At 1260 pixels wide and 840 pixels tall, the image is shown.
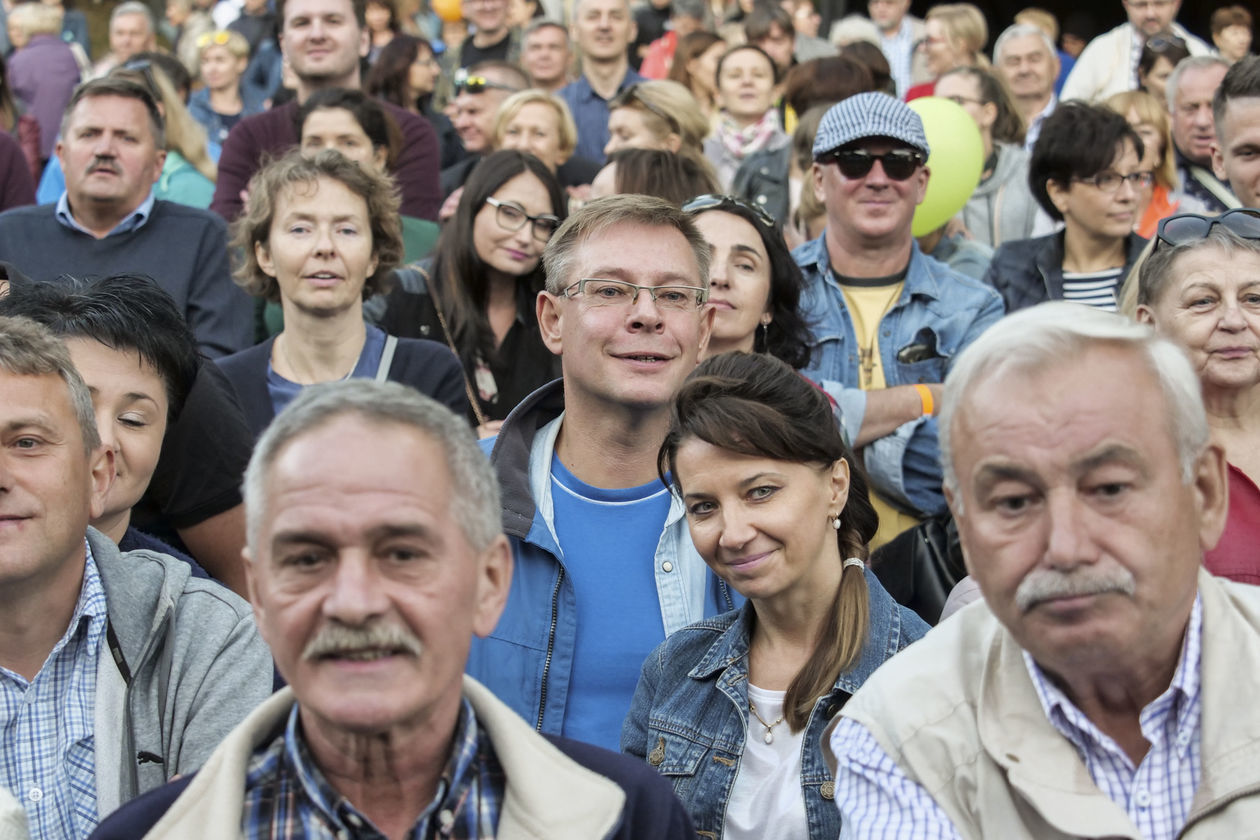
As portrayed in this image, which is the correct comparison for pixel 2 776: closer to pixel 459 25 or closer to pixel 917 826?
pixel 917 826

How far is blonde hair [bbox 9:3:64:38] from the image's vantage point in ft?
38.9

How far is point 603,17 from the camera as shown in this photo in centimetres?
938

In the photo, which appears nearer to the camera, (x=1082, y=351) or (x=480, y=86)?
(x=1082, y=351)

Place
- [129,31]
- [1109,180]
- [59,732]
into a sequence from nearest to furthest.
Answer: [59,732], [1109,180], [129,31]

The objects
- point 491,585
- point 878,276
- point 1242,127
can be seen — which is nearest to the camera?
point 491,585

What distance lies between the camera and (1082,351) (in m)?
2.41

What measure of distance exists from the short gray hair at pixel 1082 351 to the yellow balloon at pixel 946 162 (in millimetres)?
3591

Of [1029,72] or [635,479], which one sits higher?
[1029,72]

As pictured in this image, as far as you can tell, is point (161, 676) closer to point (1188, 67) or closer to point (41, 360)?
point (41, 360)

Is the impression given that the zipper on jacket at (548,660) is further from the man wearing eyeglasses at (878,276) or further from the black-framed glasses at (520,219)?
the black-framed glasses at (520,219)

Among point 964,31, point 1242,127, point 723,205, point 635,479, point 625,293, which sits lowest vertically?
point 635,479

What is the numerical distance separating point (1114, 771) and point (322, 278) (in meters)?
3.57

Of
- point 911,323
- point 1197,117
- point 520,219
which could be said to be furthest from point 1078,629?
point 1197,117

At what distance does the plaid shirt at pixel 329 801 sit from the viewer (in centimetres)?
240
